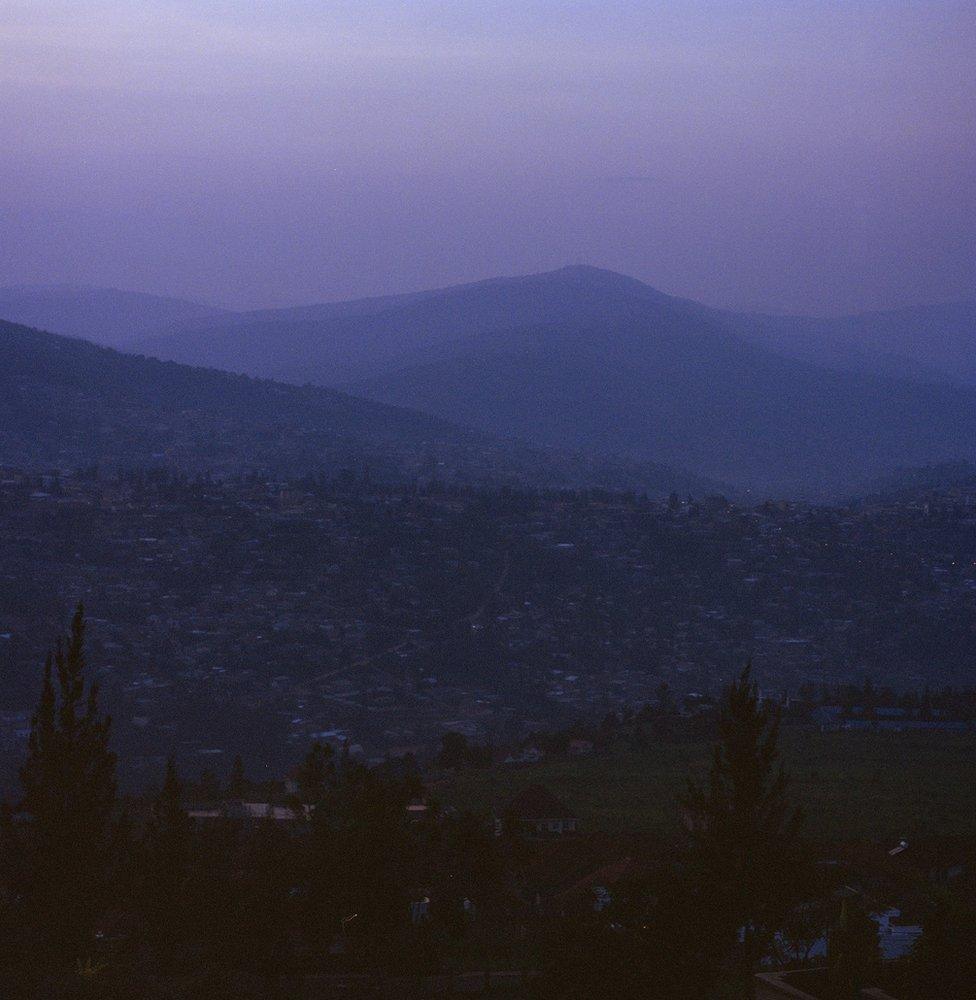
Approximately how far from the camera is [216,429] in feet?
315

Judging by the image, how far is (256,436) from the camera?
95.7 metres

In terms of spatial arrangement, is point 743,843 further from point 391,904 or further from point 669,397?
point 669,397

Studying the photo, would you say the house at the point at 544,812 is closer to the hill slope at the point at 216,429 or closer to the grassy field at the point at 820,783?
the grassy field at the point at 820,783

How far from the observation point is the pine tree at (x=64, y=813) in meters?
12.3

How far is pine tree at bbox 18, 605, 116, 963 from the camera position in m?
12.3

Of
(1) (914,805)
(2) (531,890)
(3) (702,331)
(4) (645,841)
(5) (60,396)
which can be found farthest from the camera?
(3) (702,331)

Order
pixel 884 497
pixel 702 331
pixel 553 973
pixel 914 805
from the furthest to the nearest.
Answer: pixel 702 331, pixel 884 497, pixel 914 805, pixel 553 973

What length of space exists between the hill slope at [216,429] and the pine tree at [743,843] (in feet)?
238

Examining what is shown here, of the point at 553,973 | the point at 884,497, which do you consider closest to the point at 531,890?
the point at 553,973

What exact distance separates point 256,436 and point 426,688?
176ft

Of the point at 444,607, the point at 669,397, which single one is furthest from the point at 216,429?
the point at 669,397

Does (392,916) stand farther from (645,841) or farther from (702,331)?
(702,331)

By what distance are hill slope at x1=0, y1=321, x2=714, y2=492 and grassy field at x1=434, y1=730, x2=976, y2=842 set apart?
54.1m

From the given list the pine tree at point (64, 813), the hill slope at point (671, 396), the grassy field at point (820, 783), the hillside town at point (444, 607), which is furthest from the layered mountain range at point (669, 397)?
the pine tree at point (64, 813)
